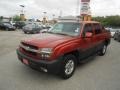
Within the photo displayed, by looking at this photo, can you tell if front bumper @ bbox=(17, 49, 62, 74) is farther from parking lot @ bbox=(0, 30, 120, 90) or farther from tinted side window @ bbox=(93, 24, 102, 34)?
tinted side window @ bbox=(93, 24, 102, 34)

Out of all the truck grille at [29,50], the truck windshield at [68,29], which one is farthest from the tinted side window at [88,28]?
the truck grille at [29,50]

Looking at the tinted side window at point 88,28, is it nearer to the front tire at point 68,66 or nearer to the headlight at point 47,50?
the front tire at point 68,66

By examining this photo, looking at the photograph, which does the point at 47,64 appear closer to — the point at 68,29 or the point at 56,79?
the point at 56,79

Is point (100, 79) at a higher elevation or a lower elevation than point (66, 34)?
lower

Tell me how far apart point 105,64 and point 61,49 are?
124 inches

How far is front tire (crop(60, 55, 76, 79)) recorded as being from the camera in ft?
15.7

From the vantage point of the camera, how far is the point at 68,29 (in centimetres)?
577

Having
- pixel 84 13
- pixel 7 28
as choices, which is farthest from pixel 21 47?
pixel 7 28

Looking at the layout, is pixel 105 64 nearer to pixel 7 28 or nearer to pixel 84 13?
pixel 84 13

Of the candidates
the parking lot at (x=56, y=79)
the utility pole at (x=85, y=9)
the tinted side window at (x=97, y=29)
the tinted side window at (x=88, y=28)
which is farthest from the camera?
the utility pole at (x=85, y=9)

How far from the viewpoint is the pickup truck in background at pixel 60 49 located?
440 cm

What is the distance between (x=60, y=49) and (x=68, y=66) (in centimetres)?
81

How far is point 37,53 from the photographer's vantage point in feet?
14.7

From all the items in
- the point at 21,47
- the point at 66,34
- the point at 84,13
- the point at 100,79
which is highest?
the point at 84,13
